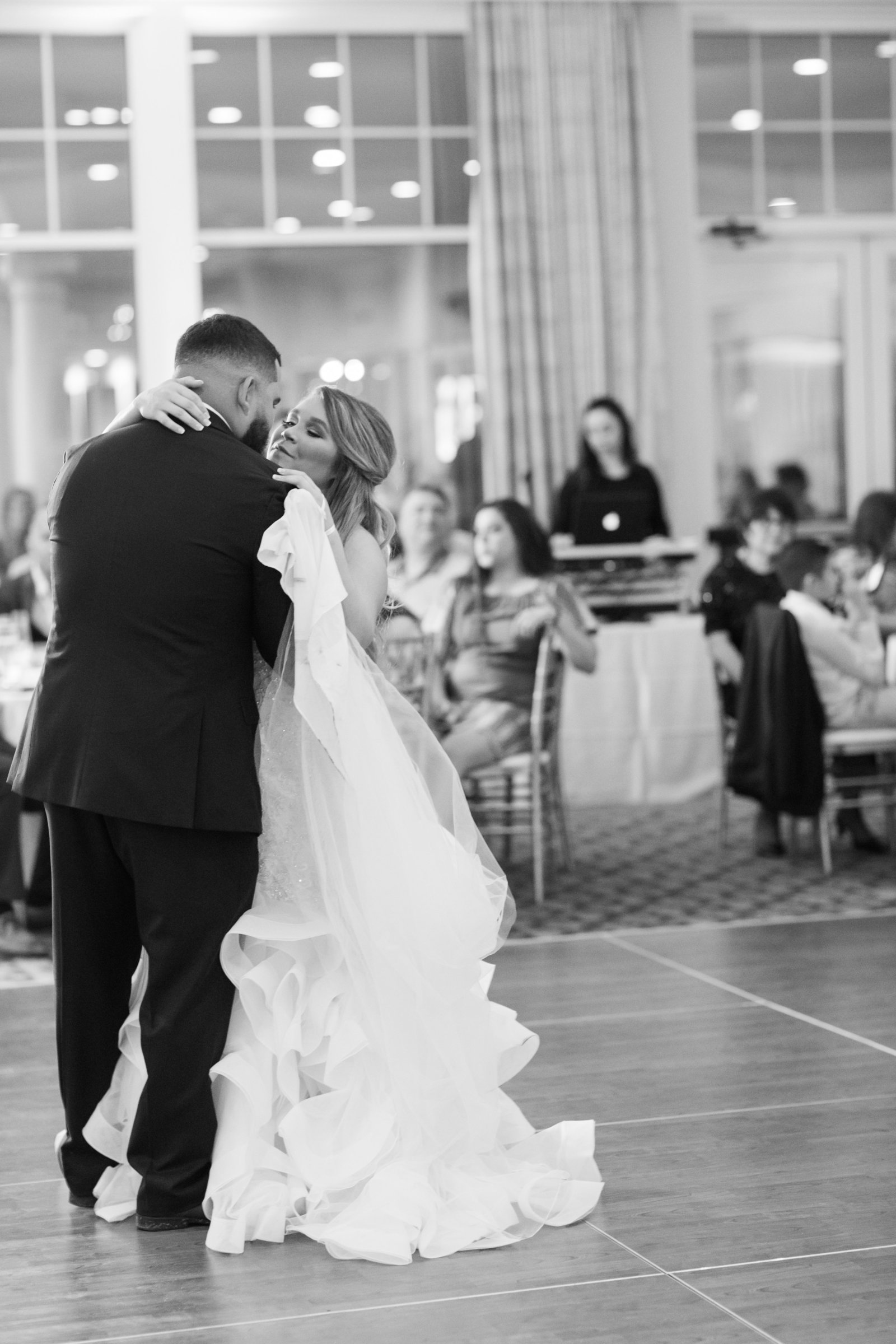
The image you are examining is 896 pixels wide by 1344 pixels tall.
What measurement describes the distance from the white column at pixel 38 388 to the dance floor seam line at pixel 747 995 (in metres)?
5.47

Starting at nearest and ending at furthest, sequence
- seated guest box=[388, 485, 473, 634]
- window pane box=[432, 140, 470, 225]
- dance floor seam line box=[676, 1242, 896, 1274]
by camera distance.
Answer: dance floor seam line box=[676, 1242, 896, 1274] < seated guest box=[388, 485, 473, 634] < window pane box=[432, 140, 470, 225]

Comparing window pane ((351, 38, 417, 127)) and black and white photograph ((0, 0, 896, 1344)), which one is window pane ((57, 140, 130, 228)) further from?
window pane ((351, 38, 417, 127))

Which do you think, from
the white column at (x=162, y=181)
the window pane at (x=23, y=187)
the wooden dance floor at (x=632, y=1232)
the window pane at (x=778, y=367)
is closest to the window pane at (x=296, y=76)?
the white column at (x=162, y=181)

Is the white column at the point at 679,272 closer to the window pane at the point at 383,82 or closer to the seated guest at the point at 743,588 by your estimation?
the window pane at the point at 383,82

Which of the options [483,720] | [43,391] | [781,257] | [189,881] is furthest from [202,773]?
[781,257]

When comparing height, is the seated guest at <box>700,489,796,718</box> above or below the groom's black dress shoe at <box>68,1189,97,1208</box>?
above

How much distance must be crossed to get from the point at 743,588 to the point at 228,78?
14.7 ft

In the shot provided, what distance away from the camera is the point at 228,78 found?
9.35 metres

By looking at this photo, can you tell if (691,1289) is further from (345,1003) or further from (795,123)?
(795,123)

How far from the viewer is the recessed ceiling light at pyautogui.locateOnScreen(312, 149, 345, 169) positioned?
9.49m

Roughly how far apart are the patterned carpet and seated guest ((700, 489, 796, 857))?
1.01ft

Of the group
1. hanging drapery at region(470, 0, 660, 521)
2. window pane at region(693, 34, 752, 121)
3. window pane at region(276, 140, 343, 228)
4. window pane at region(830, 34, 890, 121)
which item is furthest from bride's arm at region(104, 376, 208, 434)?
window pane at region(830, 34, 890, 121)

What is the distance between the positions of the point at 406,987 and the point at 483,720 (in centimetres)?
308

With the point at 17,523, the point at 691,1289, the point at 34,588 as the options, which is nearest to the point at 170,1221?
the point at 691,1289
